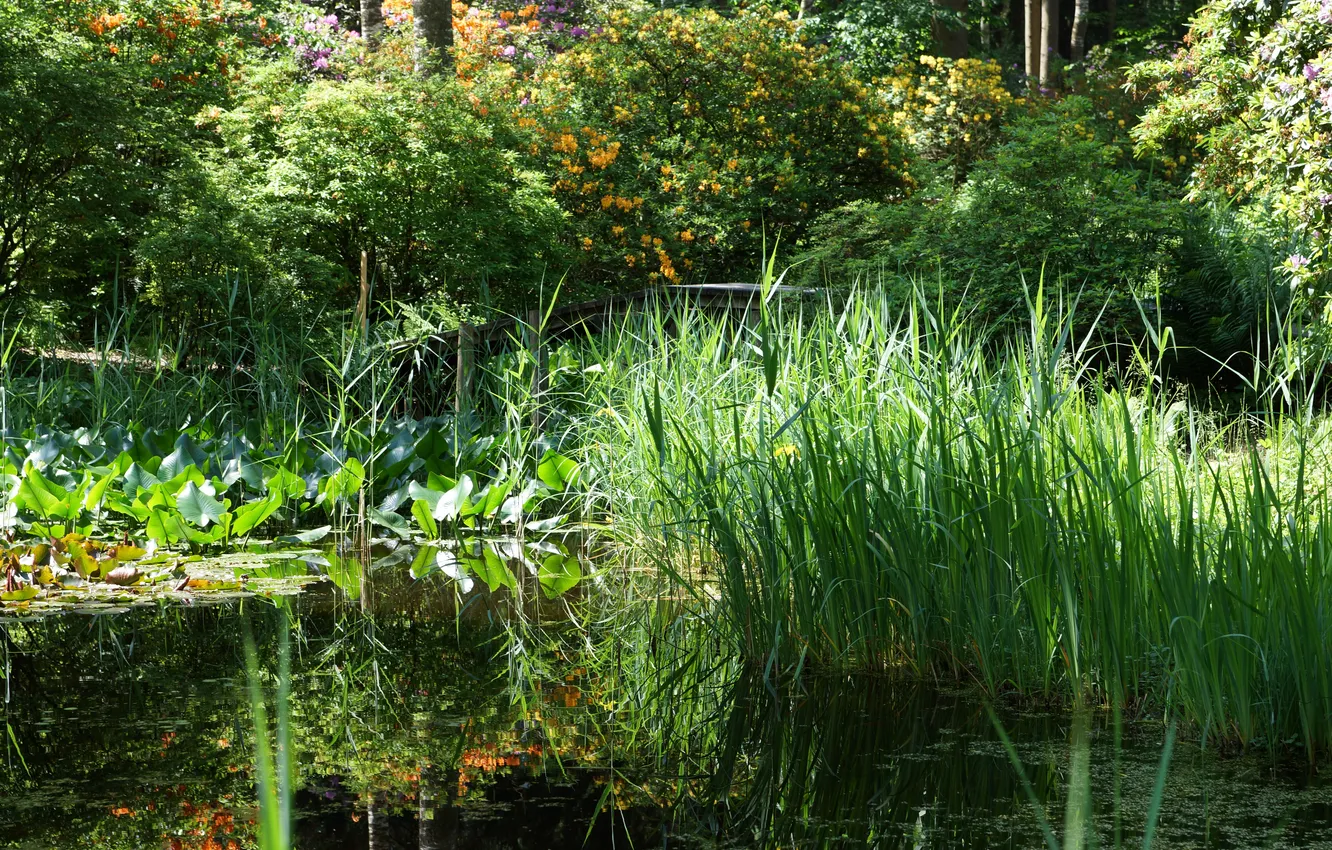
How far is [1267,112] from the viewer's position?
24.9 ft

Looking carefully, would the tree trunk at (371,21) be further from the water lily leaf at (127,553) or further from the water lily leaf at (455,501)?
the water lily leaf at (127,553)

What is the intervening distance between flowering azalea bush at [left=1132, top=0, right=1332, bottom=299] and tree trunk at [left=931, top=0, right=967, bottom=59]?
881cm

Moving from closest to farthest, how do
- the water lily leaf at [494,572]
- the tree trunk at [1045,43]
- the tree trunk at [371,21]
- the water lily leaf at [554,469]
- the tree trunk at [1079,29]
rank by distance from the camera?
the water lily leaf at [494,572] < the water lily leaf at [554,469] < the tree trunk at [371,21] < the tree trunk at [1045,43] < the tree trunk at [1079,29]

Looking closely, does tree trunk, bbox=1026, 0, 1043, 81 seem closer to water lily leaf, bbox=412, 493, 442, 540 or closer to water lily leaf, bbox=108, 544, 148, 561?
water lily leaf, bbox=412, 493, 442, 540

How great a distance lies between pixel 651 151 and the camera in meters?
12.2

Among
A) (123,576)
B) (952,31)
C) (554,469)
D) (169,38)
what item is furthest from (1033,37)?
(123,576)

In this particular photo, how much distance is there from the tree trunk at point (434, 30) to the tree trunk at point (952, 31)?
9480 mm

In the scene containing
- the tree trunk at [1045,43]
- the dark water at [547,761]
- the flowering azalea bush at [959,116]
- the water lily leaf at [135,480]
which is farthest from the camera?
the tree trunk at [1045,43]

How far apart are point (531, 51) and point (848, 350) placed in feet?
34.6

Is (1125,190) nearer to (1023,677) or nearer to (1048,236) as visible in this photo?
(1048,236)

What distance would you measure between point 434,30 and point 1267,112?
23.6 ft

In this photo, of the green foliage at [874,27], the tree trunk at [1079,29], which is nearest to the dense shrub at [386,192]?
the green foliage at [874,27]

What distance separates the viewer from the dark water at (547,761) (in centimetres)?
249

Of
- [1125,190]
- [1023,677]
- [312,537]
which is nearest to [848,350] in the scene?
[1023,677]
